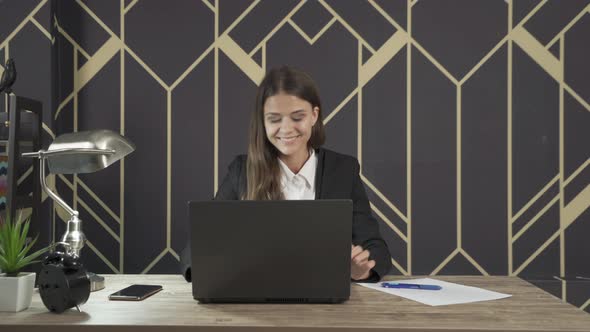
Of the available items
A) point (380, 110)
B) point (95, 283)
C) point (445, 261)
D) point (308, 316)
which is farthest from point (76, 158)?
point (445, 261)

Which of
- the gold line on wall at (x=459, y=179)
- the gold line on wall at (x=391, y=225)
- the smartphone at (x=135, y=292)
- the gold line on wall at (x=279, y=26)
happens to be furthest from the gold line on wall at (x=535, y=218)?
the smartphone at (x=135, y=292)

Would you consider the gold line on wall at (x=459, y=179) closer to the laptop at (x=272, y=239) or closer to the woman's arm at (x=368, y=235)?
the woman's arm at (x=368, y=235)

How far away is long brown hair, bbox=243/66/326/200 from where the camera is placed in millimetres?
1902

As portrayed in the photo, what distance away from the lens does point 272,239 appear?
1139 mm

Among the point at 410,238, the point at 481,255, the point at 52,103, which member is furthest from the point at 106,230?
the point at 481,255

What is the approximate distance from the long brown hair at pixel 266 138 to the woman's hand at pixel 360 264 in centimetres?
52

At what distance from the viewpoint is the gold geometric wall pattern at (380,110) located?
105 inches

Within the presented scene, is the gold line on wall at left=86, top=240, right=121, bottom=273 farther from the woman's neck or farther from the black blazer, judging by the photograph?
the woman's neck

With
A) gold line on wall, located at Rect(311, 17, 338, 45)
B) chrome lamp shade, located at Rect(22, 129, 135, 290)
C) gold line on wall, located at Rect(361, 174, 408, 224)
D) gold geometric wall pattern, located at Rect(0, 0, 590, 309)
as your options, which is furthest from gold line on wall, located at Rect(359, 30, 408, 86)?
chrome lamp shade, located at Rect(22, 129, 135, 290)

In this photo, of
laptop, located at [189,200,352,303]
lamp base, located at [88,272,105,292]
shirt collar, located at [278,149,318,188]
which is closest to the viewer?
laptop, located at [189,200,352,303]

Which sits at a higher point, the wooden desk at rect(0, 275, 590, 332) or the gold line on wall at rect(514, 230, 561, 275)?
the wooden desk at rect(0, 275, 590, 332)

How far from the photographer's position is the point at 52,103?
2643mm

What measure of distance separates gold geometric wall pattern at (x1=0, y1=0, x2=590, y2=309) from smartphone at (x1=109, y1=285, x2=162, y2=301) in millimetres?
1423

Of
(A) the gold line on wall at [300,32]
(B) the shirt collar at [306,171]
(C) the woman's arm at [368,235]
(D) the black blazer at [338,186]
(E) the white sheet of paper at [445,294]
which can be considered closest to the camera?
(E) the white sheet of paper at [445,294]
